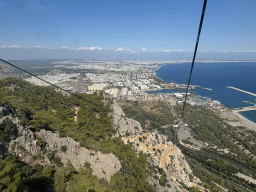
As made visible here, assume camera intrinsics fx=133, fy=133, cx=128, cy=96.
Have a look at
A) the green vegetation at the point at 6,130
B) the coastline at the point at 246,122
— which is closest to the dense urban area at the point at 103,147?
the green vegetation at the point at 6,130

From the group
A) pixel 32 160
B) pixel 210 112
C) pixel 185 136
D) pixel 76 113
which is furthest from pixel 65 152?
pixel 210 112

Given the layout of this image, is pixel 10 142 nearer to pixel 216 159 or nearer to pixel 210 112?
pixel 216 159

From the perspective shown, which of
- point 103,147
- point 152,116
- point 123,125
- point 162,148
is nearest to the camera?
point 103,147

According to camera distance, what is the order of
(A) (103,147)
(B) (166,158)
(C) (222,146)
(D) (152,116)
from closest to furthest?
(A) (103,147) < (B) (166,158) < (C) (222,146) < (D) (152,116)

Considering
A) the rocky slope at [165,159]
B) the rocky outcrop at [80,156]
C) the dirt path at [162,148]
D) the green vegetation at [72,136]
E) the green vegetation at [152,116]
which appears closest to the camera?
the green vegetation at [72,136]

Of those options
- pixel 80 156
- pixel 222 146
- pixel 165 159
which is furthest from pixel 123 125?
pixel 222 146

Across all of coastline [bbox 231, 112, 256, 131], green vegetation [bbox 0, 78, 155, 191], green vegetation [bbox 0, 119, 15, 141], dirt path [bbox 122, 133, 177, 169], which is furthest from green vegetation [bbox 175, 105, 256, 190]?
green vegetation [bbox 0, 119, 15, 141]

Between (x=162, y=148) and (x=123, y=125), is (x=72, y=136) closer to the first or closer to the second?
(x=123, y=125)

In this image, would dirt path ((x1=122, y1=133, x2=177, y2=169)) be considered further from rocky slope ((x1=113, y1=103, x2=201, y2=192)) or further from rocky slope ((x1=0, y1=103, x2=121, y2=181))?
rocky slope ((x1=0, y1=103, x2=121, y2=181))

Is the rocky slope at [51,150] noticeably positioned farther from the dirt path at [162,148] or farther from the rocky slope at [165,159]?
the dirt path at [162,148]
